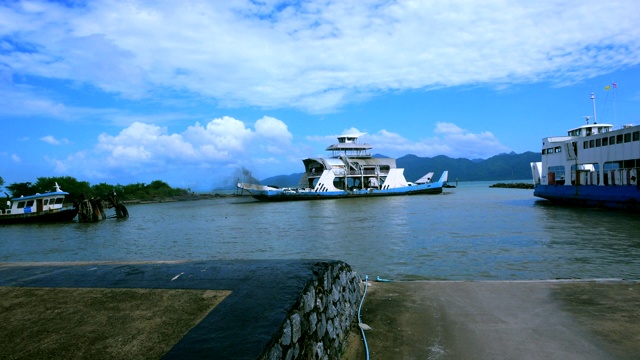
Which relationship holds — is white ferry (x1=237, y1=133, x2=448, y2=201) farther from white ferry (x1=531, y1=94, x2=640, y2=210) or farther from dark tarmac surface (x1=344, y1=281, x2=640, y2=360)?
dark tarmac surface (x1=344, y1=281, x2=640, y2=360)

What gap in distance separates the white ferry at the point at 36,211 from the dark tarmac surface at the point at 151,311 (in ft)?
125

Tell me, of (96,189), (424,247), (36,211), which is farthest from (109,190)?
(424,247)

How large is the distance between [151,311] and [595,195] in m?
32.1

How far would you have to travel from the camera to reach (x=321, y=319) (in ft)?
11.4

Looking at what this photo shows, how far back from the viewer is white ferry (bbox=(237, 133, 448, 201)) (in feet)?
173

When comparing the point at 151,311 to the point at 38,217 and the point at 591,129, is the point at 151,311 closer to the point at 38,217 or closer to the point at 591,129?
the point at 591,129

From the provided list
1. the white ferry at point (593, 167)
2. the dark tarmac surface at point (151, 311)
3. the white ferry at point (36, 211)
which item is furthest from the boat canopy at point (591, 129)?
the white ferry at point (36, 211)

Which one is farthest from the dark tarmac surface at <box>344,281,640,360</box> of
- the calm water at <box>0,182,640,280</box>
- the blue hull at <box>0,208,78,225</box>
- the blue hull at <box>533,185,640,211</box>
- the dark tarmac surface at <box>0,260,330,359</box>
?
the blue hull at <box>0,208,78,225</box>

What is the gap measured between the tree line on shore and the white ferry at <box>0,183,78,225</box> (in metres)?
14.7

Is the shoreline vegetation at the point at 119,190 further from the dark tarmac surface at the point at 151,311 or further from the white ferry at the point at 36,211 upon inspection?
the dark tarmac surface at the point at 151,311

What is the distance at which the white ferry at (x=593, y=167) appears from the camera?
24719 mm

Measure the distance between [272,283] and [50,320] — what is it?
187cm

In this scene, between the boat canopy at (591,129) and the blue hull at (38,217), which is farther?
the blue hull at (38,217)

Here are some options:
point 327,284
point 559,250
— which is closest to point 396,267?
point 559,250
